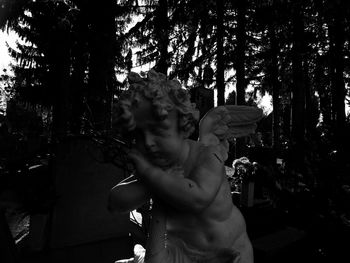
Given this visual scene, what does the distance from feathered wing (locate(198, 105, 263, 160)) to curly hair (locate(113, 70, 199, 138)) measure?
0.82 ft

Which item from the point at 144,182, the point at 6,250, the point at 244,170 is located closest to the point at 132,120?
the point at 144,182

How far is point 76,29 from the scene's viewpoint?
768cm

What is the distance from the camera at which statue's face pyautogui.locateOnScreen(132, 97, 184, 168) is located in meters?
1.24

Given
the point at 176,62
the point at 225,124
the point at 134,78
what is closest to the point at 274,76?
the point at 176,62

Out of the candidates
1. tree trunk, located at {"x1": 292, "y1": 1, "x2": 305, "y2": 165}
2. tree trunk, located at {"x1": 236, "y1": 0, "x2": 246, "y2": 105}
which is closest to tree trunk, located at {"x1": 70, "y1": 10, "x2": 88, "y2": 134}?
tree trunk, located at {"x1": 236, "y1": 0, "x2": 246, "y2": 105}

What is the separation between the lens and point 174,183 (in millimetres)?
1199

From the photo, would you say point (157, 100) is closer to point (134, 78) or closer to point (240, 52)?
point (134, 78)

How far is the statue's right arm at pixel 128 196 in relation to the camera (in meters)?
1.25

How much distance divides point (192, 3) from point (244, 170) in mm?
6698

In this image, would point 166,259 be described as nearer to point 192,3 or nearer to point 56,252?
point 56,252

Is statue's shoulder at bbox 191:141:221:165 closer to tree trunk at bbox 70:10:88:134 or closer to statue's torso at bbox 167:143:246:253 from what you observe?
statue's torso at bbox 167:143:246:253

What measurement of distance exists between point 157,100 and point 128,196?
397mm

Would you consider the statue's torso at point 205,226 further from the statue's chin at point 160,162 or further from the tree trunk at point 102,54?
the tree trunk at point 102,54

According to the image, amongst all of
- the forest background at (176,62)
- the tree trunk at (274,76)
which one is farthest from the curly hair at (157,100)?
the tree trunk at (274,76)
